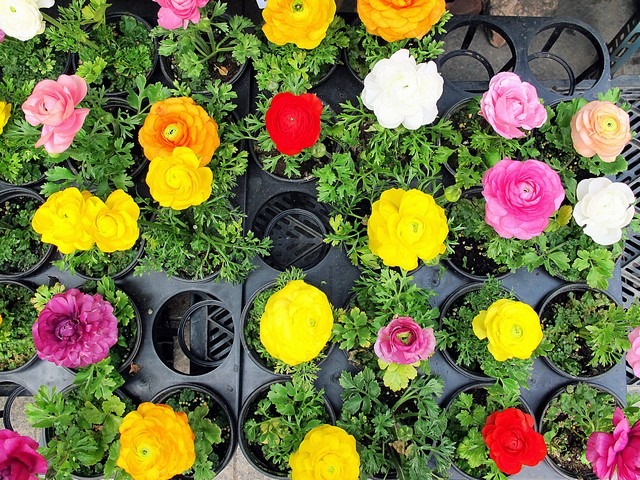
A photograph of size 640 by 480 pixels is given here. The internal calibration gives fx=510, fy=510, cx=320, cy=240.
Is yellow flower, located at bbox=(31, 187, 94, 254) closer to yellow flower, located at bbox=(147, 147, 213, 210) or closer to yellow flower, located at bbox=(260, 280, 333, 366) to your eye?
yellow flower, located at bbox=(147, 147, 213, 210)

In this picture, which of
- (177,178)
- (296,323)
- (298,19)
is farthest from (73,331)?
(298,19)

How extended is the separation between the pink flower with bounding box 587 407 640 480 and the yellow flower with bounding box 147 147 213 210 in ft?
4.37

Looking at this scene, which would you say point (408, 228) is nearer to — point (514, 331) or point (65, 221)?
point (514, 331)

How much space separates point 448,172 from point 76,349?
4.65 ft

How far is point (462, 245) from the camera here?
191 cm

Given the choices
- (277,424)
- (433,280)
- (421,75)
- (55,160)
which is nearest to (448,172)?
(433,280)

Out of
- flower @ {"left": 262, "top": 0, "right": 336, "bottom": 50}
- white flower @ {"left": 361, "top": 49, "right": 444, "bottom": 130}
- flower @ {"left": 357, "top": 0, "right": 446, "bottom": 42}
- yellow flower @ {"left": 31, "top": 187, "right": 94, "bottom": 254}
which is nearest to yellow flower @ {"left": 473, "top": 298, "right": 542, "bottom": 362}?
white flower @ {"left": 361, "top": 49, "right": 444, "bottom": 130}

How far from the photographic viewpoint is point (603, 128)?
159 centimetres

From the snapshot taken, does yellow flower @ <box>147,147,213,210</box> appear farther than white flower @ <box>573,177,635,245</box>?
No

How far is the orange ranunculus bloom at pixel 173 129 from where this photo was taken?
1.49m

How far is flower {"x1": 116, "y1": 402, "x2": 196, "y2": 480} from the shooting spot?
4.53ft

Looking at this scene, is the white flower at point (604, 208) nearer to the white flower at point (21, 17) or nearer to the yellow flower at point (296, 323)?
the yellow flower at point (296, 323)

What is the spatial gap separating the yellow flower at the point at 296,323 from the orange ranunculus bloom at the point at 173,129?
0.52m

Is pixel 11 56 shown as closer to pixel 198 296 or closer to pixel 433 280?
pixel 198 296
